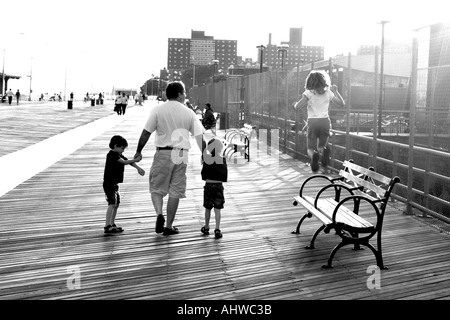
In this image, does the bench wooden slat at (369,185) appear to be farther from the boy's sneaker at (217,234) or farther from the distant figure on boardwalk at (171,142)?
the distant figure on boardwalk at (171,142)

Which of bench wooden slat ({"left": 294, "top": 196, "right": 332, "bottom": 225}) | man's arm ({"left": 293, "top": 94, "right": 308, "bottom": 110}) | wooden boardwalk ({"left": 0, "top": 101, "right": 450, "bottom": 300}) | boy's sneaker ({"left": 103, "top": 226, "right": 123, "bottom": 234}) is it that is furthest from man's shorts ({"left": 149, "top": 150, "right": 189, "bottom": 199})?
man's arm ({"left": 293, "top": 94, "right": 308, "bottom": 110})

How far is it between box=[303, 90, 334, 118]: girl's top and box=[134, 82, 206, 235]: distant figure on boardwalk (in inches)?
127

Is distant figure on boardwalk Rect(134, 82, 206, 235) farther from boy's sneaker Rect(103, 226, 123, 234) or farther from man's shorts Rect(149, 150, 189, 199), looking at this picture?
boy's sneaker Rect(103, 226, 123, 234)

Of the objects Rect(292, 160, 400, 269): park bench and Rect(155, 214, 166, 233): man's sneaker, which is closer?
Rect(292, 160, 400, 269): park bench

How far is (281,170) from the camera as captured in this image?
46.3 feet

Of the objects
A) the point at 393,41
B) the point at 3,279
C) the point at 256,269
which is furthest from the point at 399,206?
the point at 3,279

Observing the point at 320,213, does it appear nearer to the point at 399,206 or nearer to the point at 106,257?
the point at 106,257

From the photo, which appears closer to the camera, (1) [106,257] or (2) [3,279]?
(2) [3,279]

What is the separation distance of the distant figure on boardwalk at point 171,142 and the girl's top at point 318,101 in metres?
3.21

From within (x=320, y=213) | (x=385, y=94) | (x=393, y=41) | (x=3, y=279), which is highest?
(x=393, y=41)

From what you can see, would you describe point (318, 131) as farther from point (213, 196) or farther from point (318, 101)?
point (213, 196)

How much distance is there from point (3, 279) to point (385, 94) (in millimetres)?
8863

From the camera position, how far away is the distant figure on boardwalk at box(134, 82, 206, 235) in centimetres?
698

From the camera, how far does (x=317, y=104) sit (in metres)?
9.90
